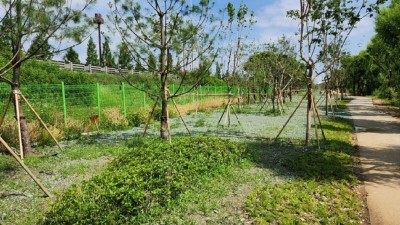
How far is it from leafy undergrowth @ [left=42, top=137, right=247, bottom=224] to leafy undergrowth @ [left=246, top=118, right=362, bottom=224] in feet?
3.61

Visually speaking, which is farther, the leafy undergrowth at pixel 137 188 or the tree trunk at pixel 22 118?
the tree trunk at pixel 22 118

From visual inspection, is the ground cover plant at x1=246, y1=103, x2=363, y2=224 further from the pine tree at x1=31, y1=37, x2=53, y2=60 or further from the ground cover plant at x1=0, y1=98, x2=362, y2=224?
the pine tree at x1=31, y1=37, x2=53, y2=60

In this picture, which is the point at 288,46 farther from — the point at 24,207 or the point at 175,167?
the point at 24,207

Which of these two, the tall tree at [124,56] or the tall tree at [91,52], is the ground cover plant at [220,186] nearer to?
the tall tree at [124,56]

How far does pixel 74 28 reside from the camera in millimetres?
7066

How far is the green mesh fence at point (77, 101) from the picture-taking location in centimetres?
1087

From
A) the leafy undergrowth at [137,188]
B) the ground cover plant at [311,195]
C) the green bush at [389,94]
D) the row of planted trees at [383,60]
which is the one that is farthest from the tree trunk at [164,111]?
the green bush at [389,94]

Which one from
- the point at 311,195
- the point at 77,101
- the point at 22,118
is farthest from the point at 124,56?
the point at 311,195

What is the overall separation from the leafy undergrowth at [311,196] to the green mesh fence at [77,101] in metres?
4.06

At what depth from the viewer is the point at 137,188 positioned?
4133mm

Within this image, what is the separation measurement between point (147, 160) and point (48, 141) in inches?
181

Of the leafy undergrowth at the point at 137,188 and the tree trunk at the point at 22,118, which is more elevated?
the tree trunk at the point at 22,118

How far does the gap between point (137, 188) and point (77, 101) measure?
31.3ft

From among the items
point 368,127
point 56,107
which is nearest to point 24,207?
point 56,107
